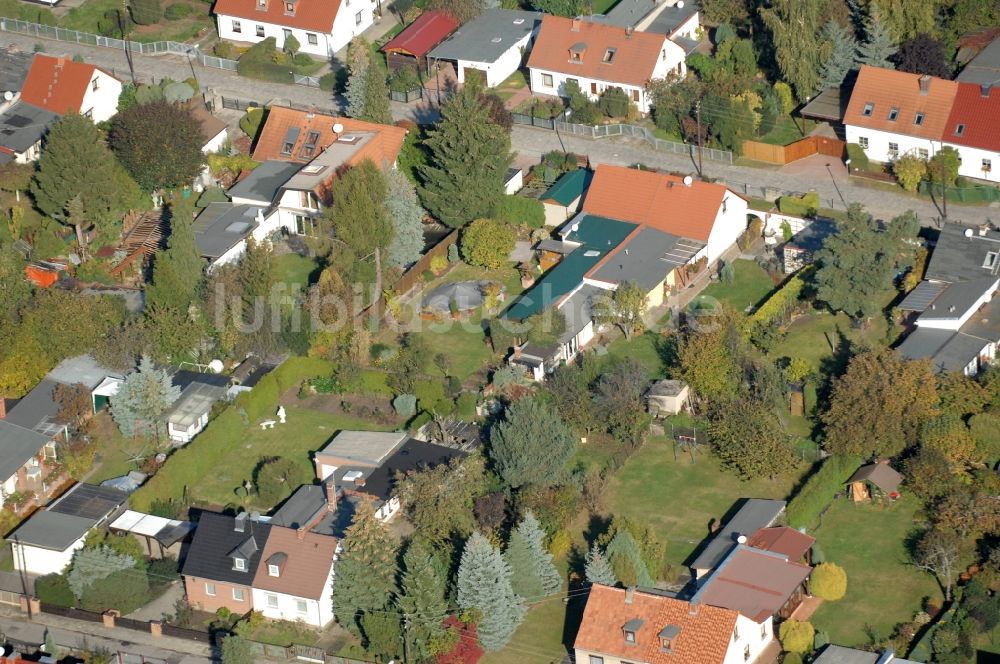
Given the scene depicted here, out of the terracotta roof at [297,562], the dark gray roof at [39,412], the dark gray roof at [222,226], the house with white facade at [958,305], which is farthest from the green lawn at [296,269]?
the house with white facade at [958,305]

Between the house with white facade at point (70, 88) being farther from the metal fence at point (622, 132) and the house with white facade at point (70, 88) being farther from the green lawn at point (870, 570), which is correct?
the green lawn at point (870, 570)

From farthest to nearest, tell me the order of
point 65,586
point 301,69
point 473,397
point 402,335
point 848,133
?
point 301,69 < point 848,133 < point 402,335 < point 473,397 < point 65,586

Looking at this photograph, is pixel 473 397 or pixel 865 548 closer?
pixel 865 548

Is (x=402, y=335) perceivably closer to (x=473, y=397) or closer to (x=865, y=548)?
(x=473, y=397)

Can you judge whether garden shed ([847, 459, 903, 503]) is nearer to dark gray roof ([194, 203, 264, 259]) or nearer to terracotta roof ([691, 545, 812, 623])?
terracotta roof ([691, 545, 812, 623])

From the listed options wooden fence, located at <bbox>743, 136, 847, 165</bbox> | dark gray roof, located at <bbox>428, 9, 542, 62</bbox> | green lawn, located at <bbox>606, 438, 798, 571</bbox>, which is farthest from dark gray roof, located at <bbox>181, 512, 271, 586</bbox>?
dark gray roof, located at <bbox>428, 9, 542, 62</bbox>

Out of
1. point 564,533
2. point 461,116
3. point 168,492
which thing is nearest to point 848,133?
point 461,116
